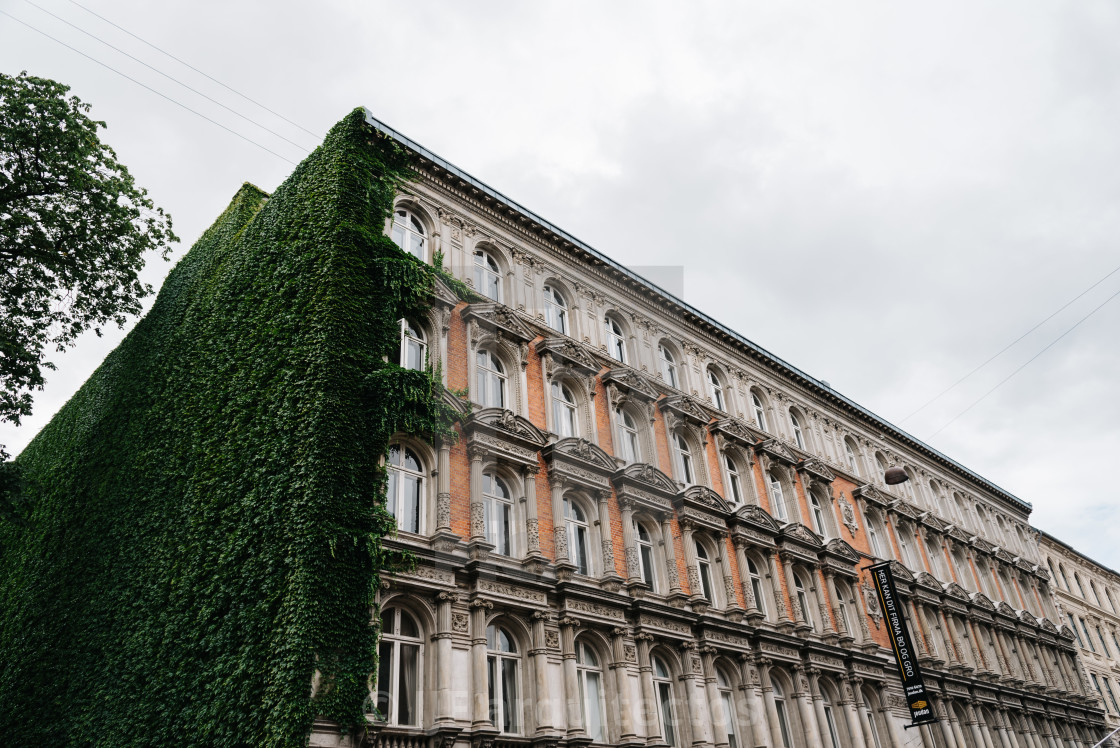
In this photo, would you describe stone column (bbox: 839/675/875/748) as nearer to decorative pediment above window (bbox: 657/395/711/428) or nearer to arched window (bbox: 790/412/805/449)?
decorative pediment above window (bbox: 657/395/711/428)

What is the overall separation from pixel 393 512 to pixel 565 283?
11566 millimetres

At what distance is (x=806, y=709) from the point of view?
969 inches

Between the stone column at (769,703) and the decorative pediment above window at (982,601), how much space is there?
1849 centimetres

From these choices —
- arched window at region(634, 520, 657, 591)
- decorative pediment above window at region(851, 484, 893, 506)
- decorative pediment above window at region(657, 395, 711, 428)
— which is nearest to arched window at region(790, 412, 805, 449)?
decorative pediment above window at region(851, 484, 893, 506)

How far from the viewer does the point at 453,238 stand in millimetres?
23984

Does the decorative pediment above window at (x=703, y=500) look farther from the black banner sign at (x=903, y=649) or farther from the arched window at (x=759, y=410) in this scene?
the arched window at (x=759, y=410)

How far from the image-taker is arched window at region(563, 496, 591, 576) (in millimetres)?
21422

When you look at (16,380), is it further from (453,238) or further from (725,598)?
(725,598)

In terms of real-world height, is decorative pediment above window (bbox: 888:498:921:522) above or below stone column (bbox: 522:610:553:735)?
above

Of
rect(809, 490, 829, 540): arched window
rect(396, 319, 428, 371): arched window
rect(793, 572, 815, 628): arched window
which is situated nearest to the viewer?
rect(396, 319, 428, 371): arched window

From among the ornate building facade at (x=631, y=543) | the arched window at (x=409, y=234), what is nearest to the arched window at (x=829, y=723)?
the ornate building facade at (x=631, y=543)

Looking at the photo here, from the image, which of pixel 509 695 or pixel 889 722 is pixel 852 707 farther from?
pixel 509 695

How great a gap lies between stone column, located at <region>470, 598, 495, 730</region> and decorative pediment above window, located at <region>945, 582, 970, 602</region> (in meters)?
26.4

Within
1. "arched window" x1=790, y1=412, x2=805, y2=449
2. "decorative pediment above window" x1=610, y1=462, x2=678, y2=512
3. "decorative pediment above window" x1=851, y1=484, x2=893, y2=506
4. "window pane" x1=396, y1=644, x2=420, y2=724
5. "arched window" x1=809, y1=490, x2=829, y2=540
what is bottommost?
"window pane" x1=396, y1=644, x2=420, y2=724
